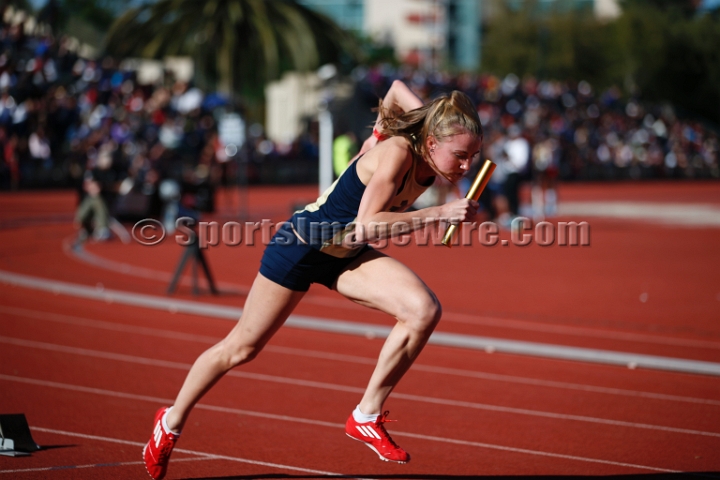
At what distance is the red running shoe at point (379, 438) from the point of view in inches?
176

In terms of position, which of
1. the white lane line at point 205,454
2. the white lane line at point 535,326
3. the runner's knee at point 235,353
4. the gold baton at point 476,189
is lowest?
the white lane line at point 535,326

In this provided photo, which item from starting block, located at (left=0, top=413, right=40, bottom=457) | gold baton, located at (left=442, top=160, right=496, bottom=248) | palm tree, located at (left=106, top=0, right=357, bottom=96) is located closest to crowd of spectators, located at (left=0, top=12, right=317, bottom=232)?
palm tree, located at (left=106, top=0, right=357, bottom=96)

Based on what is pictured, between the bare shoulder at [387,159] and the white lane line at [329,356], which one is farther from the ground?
the bare shoulder at [387,159]

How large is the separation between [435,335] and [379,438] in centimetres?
439

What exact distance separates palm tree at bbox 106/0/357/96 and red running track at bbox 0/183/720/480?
17.0 meters

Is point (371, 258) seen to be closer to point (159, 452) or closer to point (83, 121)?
point (159, 452)

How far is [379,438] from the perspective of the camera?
14.8 feet

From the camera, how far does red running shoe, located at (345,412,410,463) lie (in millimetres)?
4465

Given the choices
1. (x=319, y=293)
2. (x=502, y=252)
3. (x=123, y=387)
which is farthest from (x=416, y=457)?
(x=502, y=252)

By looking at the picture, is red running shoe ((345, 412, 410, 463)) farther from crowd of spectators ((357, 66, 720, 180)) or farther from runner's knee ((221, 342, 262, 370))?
crowd of spectators ((357, 66, 720, 180))

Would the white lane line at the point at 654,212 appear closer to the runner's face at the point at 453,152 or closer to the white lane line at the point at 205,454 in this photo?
the white lane line at the point at 205,454

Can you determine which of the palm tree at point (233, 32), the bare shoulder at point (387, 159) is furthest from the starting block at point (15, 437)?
the palm tree at point (233, 32)

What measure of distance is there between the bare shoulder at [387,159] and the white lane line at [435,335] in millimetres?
4317

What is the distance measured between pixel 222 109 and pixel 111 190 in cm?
1246
